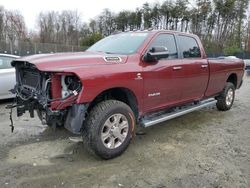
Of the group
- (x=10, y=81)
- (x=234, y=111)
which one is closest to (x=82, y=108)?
(x=10, y=81)

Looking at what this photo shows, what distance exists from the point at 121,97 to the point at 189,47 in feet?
7.10

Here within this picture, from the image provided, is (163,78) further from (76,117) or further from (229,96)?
(229,96)

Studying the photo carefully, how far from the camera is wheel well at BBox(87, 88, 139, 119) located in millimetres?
4452

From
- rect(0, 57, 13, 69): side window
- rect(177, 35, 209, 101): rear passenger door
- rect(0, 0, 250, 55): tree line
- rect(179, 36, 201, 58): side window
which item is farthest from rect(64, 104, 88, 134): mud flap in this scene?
rect(0, 0, 250, 55): tree line

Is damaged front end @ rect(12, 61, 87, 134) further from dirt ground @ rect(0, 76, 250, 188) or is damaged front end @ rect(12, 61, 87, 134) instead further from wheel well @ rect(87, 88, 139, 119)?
dirt ground @ rect(0, 76, 250, 188)

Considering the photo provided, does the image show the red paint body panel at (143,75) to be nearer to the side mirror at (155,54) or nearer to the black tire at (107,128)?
the side mirror at (155,54)

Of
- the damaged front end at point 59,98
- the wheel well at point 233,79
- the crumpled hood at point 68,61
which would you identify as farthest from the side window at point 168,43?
the wheel well at point 233,79

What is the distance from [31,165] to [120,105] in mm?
1515

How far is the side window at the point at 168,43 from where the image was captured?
521cm

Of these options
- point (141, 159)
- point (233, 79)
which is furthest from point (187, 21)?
point (141, 159)

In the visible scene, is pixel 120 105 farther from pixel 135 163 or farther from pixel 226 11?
pixel 226 11

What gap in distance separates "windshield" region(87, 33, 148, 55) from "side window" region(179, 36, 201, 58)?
103 cm

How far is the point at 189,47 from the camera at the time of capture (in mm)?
6055

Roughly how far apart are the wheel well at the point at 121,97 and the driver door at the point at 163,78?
0.21 meters
